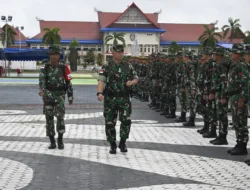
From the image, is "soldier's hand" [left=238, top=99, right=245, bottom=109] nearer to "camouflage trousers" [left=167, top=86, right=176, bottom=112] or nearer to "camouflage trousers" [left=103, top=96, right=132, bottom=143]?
"camouflage trousers" [left=103, top=96, right=132, bottom=143]

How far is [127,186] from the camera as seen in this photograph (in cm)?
693

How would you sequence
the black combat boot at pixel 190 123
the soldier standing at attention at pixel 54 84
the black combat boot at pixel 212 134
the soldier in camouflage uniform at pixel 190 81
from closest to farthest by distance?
the soldier standing at attention at pixel 54 84, the black combat boot at pixel 212 134, the soldier in camouflage uniform at pixel 190 81, the black combat boot at pixel 190 123

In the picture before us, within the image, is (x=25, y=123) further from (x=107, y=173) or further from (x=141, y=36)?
(x=141, y=36)

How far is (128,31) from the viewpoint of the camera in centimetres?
10681

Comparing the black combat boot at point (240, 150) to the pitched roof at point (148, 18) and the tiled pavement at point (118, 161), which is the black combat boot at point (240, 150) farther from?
the pitched roof at point (148, 18)

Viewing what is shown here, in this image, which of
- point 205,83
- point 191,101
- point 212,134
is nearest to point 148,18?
point 191,101

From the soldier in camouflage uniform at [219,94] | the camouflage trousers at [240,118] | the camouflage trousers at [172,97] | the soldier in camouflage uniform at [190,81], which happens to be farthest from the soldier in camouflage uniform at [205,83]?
the camouflage trousers at [172,97]

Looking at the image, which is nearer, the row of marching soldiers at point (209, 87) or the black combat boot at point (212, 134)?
the row of marching soldiers at point (209, 87)

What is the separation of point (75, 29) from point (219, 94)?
98.3 meters

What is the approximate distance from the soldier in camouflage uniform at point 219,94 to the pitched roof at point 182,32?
95942mm

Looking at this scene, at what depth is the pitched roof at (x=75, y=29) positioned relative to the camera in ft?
346

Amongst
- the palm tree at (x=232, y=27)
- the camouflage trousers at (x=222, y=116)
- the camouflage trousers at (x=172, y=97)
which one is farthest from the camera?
the palm tree at (x=232, y=27)

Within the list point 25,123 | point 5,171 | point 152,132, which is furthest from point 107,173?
point 25,123

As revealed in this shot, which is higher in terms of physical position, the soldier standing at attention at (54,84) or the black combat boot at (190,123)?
the soldier standing at attention at (54,84)
